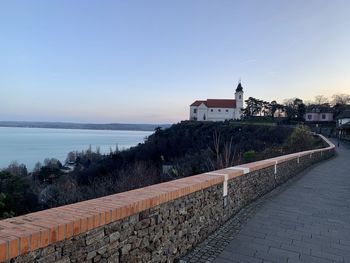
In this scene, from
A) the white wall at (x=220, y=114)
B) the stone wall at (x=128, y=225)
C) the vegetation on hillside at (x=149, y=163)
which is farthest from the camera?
the white wall at (x=220, y=114)

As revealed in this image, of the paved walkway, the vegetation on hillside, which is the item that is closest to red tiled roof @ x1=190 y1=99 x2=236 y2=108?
the vegetation on hillside

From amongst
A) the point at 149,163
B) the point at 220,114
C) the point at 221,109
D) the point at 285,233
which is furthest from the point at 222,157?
the point at 221,109

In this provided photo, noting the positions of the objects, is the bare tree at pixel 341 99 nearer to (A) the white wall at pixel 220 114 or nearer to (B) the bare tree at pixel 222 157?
(A) the white wall at pixel 220 114

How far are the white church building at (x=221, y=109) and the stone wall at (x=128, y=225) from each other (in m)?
89.2

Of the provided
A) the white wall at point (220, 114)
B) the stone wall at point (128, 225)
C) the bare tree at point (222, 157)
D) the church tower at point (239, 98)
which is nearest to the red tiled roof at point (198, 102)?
the white wall at point (220, 114)

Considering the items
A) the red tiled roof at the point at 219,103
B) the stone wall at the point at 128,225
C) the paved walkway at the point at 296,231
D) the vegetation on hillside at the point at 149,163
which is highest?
the red tiled roof at the point at 219,103

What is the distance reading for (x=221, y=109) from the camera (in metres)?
93.8

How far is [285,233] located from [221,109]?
3542 inches

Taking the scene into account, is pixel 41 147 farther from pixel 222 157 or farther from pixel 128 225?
pixel 128 225

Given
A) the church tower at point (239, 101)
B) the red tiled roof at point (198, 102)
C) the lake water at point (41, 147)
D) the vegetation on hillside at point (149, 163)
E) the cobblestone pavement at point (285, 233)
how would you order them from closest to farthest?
the cobblestone pavement at point (285, 233)
the vegetation on hillside at point (149, 163)
the lake water at point (41, 147)
the church tower at point (239, 101)
the red tiled roof at point (198, 102)

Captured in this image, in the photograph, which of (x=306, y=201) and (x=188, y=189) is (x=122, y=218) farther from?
(x=306, y=201)

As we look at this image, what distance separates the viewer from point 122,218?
9.04 ft

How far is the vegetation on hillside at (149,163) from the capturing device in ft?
54.9

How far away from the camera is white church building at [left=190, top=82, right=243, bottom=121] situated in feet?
305
